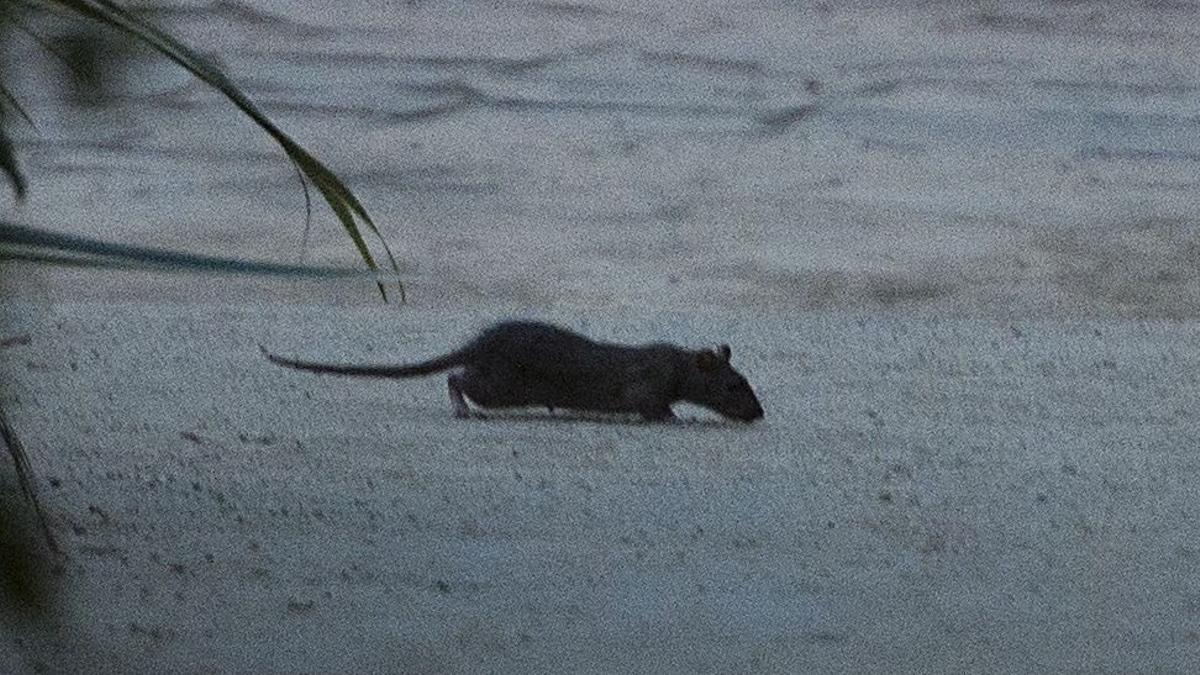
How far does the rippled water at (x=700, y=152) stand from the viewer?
12.3 feet

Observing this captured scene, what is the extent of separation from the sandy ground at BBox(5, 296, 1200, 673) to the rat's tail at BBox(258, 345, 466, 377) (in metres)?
0.02

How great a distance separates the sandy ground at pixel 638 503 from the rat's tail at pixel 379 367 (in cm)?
2

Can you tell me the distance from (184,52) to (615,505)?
1888mm

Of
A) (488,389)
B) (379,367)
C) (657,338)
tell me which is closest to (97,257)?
(488,389)

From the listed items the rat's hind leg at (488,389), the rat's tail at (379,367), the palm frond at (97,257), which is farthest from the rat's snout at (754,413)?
the palm frond at (97,257)

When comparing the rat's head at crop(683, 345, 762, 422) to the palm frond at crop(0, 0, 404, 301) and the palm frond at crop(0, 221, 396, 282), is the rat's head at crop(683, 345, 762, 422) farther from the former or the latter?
the palm frond at crop(0, 221, 396, 282)

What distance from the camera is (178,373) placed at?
323cm

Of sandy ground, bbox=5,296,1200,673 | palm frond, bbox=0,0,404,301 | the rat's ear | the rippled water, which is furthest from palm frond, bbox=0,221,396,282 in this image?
the rippled water

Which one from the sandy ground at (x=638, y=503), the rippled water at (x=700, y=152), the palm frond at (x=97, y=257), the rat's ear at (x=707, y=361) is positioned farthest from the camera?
the rippled water at (x=700, y=152)

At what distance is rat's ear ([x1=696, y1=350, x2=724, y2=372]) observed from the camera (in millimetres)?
3090

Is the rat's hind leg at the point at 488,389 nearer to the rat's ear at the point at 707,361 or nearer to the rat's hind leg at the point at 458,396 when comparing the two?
the rat's hind leg at the point at 458,396

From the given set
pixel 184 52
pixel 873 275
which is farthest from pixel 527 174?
pixel 184 52

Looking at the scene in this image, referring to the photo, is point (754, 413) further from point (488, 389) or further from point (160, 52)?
point (160, 52)

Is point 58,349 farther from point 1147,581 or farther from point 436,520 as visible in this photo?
point 1147,581
